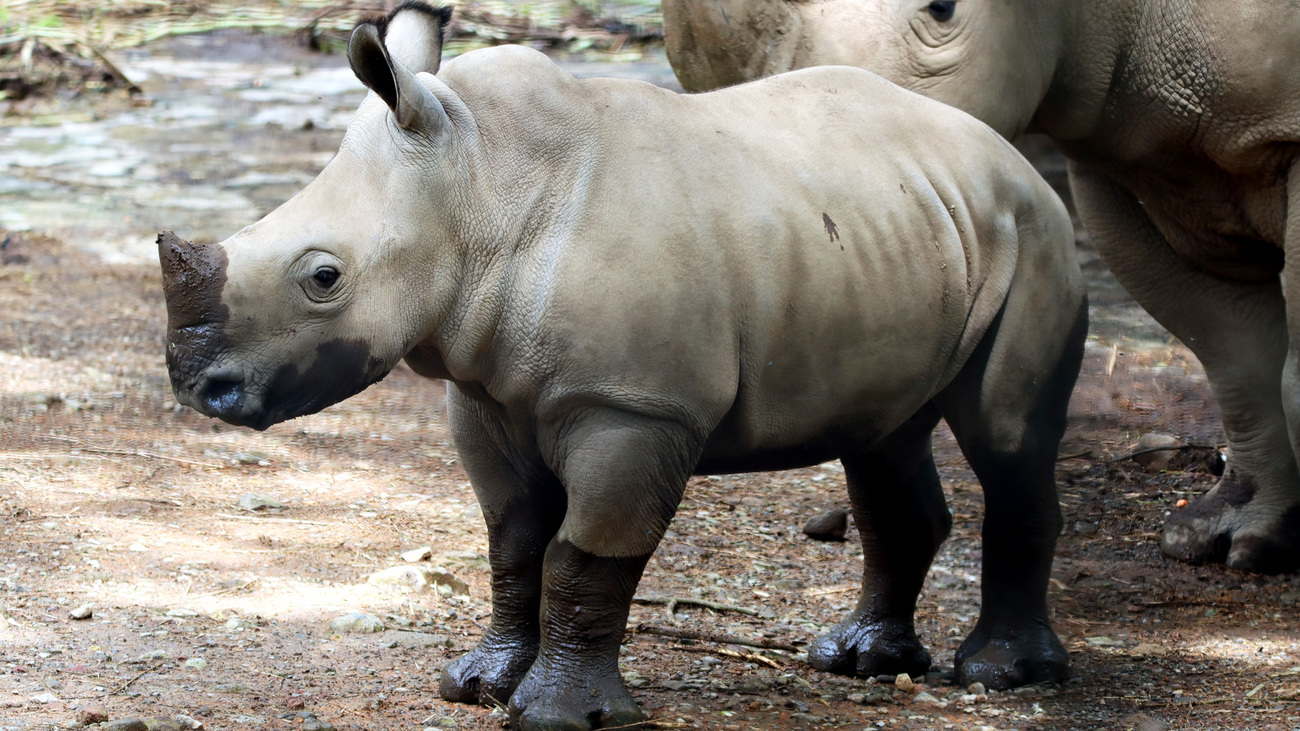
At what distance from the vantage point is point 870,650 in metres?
4.07

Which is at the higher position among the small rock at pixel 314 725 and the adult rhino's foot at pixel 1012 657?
the small rock at pixel 314 725

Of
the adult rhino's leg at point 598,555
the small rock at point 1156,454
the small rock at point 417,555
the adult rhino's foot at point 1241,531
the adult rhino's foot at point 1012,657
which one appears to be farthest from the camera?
the small rock at point 1156,454

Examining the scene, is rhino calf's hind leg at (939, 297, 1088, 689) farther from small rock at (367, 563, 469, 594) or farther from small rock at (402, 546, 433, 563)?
small rock at (402, 546, 433, 563)

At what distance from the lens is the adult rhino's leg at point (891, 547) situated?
13.4 feet

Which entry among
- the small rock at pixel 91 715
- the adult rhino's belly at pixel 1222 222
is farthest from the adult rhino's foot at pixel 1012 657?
the small rock at pixel 91 715

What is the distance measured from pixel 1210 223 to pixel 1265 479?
101cm

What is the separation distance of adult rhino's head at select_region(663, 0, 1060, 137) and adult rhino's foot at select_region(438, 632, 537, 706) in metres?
2.13

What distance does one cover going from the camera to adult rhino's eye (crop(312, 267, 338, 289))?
298 centimetres

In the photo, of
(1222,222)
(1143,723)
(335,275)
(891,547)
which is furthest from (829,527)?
(335,275)

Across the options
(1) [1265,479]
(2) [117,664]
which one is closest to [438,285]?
(2) [117,664]

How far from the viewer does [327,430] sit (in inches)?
244

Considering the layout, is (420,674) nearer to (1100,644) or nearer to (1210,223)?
(1100,644)

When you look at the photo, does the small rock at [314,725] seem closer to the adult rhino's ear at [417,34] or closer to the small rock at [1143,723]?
the adult rhino's ear at [417,34]

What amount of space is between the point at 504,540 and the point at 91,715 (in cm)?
97
